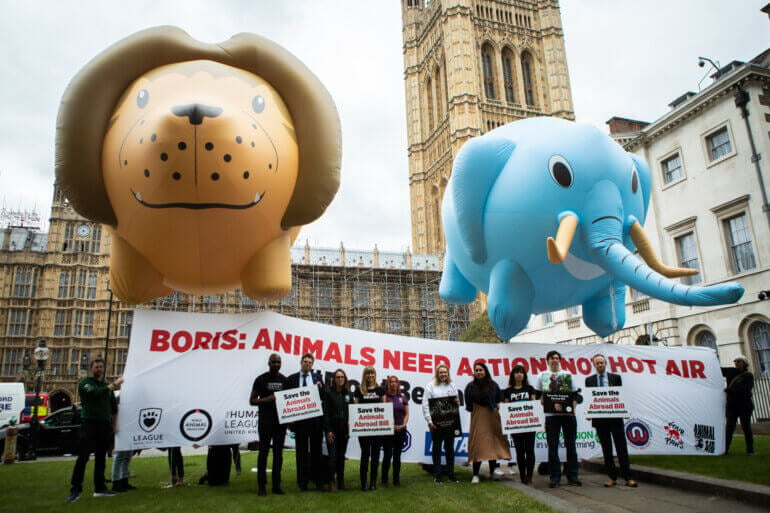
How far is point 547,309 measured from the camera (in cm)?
839

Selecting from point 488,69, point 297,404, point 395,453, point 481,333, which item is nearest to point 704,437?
point 395,453

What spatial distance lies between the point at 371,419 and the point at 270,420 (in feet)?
3.67

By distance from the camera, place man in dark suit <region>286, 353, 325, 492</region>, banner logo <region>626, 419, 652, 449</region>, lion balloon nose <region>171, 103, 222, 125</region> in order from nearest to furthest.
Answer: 1. lion balloon nose <region>171, 103, 222, 125</region>
2. man in dark suit <region>286, 353, 325, 492</region>
3. banner logo <region>626, 419, 652, 449</region>

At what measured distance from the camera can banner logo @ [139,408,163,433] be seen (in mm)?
6105

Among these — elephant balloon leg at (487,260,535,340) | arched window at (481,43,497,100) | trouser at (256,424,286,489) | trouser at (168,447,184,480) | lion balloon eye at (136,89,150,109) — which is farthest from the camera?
arched window at (481,43,497,100)

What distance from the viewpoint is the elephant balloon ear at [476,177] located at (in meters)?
7.33

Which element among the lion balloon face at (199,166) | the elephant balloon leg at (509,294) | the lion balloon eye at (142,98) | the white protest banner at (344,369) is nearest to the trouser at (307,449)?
the white protest banner at (344,369)

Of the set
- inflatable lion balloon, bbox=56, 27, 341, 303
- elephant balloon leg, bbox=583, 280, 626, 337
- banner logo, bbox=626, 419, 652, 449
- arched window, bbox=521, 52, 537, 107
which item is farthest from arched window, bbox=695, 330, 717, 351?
arched window, bbox=521, 52, 537, 107

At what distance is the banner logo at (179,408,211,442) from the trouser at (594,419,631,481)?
4565 mm

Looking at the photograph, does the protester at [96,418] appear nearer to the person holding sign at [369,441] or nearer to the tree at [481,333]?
the person holding sign at [369,441]

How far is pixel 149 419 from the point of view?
614cm

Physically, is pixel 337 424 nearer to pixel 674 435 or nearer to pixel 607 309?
pixel 607 309

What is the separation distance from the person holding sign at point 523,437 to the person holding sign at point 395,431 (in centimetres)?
125

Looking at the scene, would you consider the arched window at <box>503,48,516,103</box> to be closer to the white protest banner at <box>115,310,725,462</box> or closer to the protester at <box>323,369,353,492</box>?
the white protest banner at <box>115,310,725,462</box>
